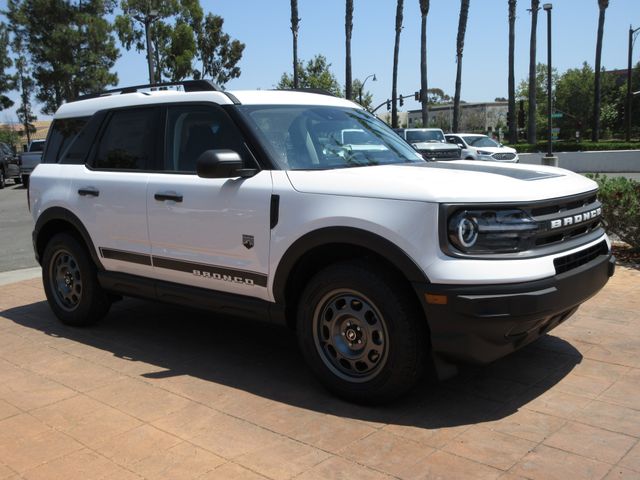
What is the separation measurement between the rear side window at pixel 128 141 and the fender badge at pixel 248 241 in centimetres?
128

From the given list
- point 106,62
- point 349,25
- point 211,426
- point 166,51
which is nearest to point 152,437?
point 211,426

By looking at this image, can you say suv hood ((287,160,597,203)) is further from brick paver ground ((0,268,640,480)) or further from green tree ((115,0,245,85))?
green tree ((115,0,245,85))

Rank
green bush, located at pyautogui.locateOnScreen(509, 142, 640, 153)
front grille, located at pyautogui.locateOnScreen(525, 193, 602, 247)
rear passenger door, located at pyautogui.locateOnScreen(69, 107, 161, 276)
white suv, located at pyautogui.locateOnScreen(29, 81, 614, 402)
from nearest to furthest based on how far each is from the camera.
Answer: white suv, located at pyautogui.locateOnScreen(29, 81, 614, 402) < front grille, located at pyautogui.locateOnScreen(525, 193, 602, 247) < rear passenger door, located at pyautogui.locateOnScreen(69, 107, 161, 276) < green bush, located at pyautogui.locateOnScreen(509, 142, 640, 153)

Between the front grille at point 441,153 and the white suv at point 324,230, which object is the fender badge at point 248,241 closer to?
the white suv at point 324,230

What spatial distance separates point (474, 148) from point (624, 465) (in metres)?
23.2

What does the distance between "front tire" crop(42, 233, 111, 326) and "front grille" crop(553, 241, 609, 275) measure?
3.81 m

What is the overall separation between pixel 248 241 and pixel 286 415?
1.12 meters

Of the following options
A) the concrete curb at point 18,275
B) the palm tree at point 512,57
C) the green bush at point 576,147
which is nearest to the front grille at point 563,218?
the concrete curb at point 18,275

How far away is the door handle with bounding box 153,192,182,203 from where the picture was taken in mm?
4559

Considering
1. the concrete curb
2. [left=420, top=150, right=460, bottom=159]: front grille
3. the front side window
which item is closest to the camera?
the front side window

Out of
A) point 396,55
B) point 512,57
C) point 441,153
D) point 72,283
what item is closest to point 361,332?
point 72,283

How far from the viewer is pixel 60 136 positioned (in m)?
5.87

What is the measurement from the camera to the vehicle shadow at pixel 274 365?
3814mm

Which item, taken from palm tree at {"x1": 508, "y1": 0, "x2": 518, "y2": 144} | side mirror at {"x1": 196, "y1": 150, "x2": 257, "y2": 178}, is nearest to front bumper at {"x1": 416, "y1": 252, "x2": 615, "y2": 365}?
side mirror at {"x1": 196, "y1": 150, "x2": 257, "y2": 178}
